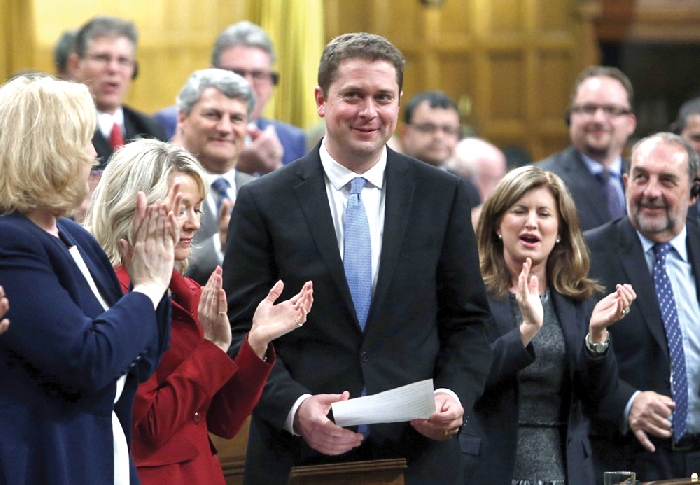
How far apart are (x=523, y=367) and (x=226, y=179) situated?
1692 mm

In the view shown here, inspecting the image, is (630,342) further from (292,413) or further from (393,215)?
(292,413)

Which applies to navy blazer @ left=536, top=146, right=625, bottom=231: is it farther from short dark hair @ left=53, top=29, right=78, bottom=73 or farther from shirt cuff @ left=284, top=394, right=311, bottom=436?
short dark hair @ left=53, top=29, right=78, bottom=73

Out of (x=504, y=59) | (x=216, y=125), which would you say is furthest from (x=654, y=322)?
(x=504, y=59)

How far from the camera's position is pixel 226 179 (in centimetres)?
467

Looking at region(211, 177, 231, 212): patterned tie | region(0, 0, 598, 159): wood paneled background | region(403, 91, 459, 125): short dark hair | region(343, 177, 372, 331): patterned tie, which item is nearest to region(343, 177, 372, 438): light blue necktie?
region(343, 177, 372, 331): patterned tie

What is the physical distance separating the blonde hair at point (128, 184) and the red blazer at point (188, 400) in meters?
0.10

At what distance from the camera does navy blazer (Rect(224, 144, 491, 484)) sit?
9.59 feet

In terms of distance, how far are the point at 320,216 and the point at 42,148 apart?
956 millimetres

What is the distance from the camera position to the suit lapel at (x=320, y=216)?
2.92 meters

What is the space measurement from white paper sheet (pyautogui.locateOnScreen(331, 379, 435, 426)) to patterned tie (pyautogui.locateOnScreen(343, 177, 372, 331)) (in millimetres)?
282

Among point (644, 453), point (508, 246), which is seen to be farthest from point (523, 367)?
point (644, 453)

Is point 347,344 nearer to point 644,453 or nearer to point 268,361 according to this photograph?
point 268,361

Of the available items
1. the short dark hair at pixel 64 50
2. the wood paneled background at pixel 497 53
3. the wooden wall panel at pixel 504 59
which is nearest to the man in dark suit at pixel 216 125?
the short dark hair at pixel 64 50

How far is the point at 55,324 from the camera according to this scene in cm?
212
